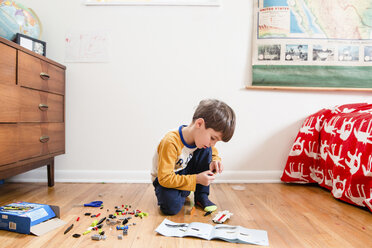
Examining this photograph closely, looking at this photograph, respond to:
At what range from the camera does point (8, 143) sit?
1377 millimetres

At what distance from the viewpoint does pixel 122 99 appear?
208 cm

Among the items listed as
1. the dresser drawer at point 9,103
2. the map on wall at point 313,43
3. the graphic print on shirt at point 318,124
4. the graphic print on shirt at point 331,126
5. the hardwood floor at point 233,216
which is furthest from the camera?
the map on wall at point 313,43

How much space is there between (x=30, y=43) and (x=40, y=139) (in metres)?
0.64

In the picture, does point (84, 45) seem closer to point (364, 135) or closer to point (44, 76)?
point (44, 76)

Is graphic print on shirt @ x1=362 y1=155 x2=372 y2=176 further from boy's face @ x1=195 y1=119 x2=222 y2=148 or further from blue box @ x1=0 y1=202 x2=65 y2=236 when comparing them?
blue box @ x1=0 y1=202 x2=65 y2=236

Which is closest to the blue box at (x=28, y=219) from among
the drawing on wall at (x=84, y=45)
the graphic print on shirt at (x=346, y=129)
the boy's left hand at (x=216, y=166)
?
the boy's left hand at (x=216, y=166)

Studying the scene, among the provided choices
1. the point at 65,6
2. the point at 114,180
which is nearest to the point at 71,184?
the point at 114,180

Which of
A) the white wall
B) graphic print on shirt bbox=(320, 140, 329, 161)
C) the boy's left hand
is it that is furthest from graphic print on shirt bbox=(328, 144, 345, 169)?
the boy's left hand

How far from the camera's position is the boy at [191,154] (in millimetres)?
1240

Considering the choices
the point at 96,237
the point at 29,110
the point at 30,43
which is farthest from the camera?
the point at 30,43

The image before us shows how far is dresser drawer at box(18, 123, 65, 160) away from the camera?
1506 millimetres

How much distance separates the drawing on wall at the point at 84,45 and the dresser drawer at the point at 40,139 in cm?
52

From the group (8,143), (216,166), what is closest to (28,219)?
(8,143)

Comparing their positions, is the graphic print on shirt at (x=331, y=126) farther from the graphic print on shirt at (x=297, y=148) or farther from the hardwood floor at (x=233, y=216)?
the hardwood floor at (x=233, y=216)
